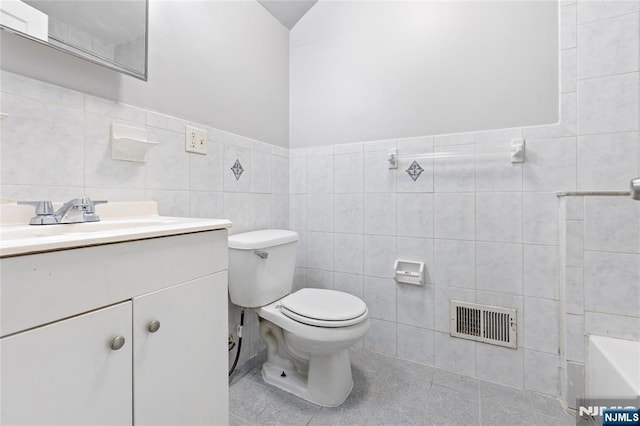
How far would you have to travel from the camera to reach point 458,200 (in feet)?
5.03

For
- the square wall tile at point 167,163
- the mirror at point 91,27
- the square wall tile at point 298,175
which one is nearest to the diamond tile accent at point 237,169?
the square wall tile at point 167,163

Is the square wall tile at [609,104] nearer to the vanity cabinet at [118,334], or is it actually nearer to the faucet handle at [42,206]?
the vanity cabinet at [118,334]

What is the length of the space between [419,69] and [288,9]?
941 mm

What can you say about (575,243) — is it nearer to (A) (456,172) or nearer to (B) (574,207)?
(B) (574,207)

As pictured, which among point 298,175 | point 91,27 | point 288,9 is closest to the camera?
point 91,27

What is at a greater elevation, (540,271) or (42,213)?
(42,213)

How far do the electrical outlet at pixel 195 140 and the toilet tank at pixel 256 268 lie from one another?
44cm

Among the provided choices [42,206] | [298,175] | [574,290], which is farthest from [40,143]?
[574,290]

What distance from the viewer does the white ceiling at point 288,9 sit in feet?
5.94

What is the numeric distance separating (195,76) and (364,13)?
1078mm

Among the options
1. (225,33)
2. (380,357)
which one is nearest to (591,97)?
(380,357)

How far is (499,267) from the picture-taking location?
145 cm

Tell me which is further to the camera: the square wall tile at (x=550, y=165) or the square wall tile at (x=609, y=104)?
the square wall tile at (x=550, y=165)

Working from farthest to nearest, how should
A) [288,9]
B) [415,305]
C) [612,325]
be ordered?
[288,9]
[415,305]
[612,325]
